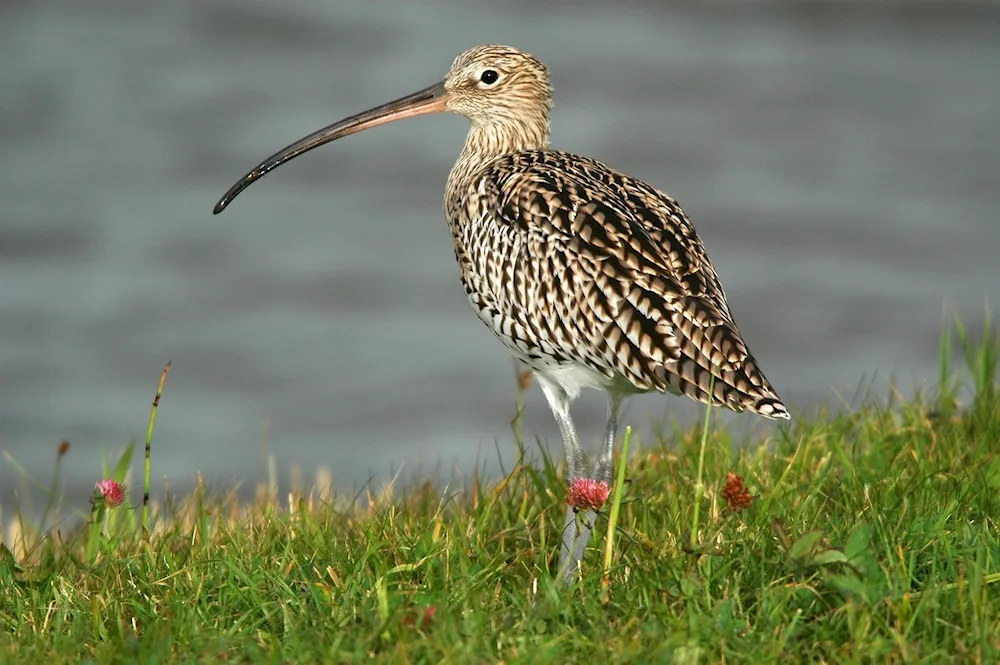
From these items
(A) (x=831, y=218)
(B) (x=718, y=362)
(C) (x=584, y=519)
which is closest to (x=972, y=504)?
(B) (x=718, y=362)

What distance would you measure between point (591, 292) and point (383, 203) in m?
11.9

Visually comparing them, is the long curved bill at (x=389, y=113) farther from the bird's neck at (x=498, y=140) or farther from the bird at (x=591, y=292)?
the bird at (x=591, y=292)

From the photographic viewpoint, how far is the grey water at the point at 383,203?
Result: 13406 millimetres

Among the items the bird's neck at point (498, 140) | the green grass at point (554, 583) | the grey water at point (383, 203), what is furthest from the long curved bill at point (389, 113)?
the grey water at point (383, 203)

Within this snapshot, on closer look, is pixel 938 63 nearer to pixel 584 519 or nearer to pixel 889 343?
pixel 889 343

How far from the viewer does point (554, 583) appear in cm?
454

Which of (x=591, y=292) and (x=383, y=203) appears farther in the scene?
(x=383, y=203)

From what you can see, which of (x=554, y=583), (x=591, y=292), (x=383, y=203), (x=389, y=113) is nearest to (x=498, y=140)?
(x=389, y=113)

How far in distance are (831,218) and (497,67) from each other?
10.6 meters

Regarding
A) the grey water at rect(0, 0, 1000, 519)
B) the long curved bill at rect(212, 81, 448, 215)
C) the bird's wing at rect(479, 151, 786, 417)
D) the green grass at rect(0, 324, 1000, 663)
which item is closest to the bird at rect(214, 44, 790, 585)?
the bird's wing at rect(479, 151, 786, 417)

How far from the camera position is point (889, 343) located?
14.3 meters

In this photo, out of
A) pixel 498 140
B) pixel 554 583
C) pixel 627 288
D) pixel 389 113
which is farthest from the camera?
pixel 389 113

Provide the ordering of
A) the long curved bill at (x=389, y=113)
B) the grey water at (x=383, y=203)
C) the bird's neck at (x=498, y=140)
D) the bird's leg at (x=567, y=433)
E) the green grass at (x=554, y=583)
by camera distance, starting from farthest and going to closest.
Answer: the grey water at (x=383, y=203)
the long curved bill at (x=389, y=113)
the bird's neck at (x=498, y=140)
the bird's leg at (x=567, y=433)
the green grass at (x=554, y=583)

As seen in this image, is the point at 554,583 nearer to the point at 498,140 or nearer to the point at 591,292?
the point at 591,292
